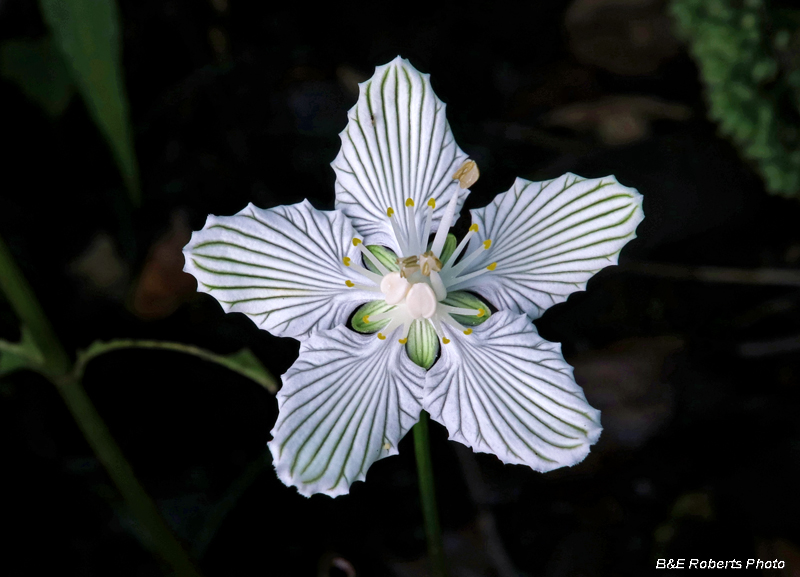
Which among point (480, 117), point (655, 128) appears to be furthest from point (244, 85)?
point (655, 128)

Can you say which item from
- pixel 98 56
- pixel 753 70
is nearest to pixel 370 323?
pixel 98 56

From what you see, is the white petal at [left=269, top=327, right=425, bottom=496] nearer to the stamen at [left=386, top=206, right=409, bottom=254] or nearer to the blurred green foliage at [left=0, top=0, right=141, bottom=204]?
the stamen at [left=386, top=206, right=409, bottom=254]

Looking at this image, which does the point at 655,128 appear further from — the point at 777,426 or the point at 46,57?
the point at 46,57

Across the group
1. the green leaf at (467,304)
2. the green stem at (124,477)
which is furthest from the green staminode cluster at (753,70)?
the green stem at (124,477)

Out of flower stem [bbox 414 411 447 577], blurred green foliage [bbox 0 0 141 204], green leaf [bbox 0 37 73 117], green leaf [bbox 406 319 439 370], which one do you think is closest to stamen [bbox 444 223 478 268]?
green leaf [bbox 406 319 439 370]

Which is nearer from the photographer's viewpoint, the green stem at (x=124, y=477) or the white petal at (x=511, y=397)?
the white petal at (x=511, y=397)

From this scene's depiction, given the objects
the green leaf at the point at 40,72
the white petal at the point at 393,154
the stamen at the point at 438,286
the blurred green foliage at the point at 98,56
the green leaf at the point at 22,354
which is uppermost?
the green leaf at the point at 40,72

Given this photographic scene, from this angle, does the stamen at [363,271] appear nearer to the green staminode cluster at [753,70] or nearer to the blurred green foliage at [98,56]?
the blurred green foliage at [98,56]
